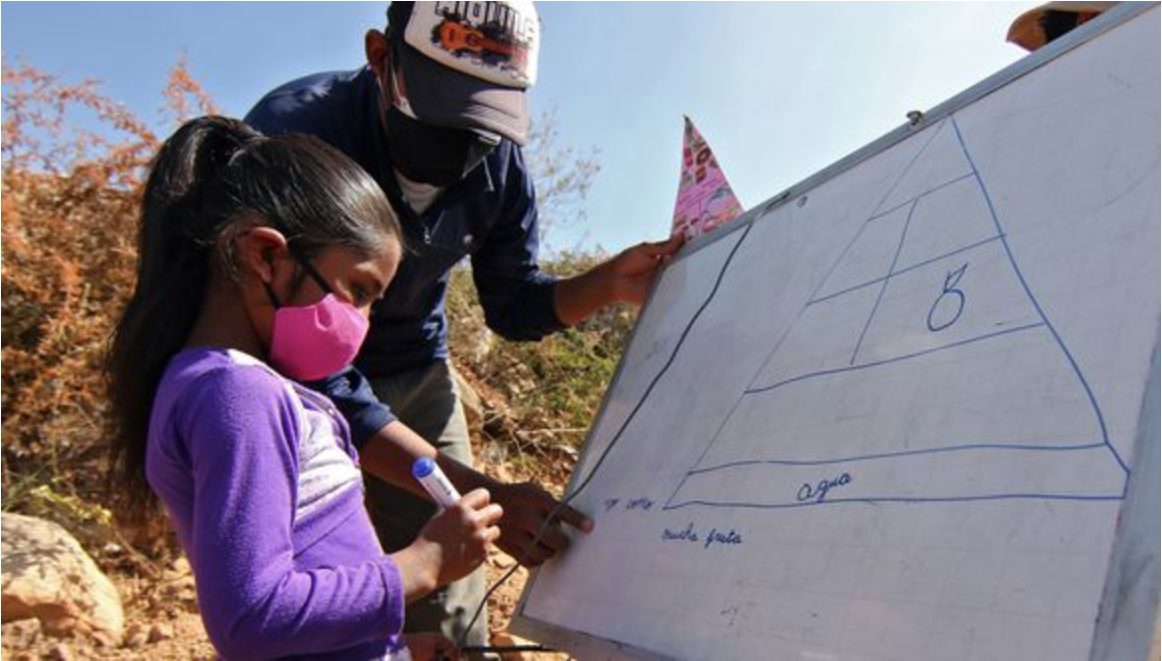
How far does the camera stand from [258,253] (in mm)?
1430

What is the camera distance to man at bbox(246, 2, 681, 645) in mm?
1936

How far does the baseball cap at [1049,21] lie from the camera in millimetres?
1761

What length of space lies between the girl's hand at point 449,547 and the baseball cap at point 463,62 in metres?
0.78

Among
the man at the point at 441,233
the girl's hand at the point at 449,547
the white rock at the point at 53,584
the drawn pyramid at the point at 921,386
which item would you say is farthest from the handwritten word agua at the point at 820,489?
the white rock at the point at 53,584

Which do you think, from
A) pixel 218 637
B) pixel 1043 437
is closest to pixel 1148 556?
pixel 1043 437

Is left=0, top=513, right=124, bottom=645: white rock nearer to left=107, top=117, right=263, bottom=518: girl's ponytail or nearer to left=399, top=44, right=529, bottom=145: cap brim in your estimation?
left=107, top=117, right=263, bottom=518: girl's ponytail

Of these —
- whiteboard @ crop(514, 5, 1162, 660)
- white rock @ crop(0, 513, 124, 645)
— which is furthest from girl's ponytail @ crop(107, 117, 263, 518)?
white rock @ crop(0, 513, 124, 645)

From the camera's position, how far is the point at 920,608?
1019mm

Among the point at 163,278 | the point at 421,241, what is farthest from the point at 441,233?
the point at 163,278

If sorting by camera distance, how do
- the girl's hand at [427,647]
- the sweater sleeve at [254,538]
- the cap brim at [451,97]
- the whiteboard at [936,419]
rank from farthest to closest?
1. the cap brim at [451,97]
2. the girl's hand at [427,647]
3. the sweater sleeve at [254,538]
4. the whiteboard at [936,419]

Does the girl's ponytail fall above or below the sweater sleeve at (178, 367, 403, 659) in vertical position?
above

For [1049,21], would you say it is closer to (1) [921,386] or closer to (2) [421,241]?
(1) [921,386]

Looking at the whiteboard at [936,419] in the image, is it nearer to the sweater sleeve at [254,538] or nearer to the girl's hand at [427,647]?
the girl's hand at [427,647]

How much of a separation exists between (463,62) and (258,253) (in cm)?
70
